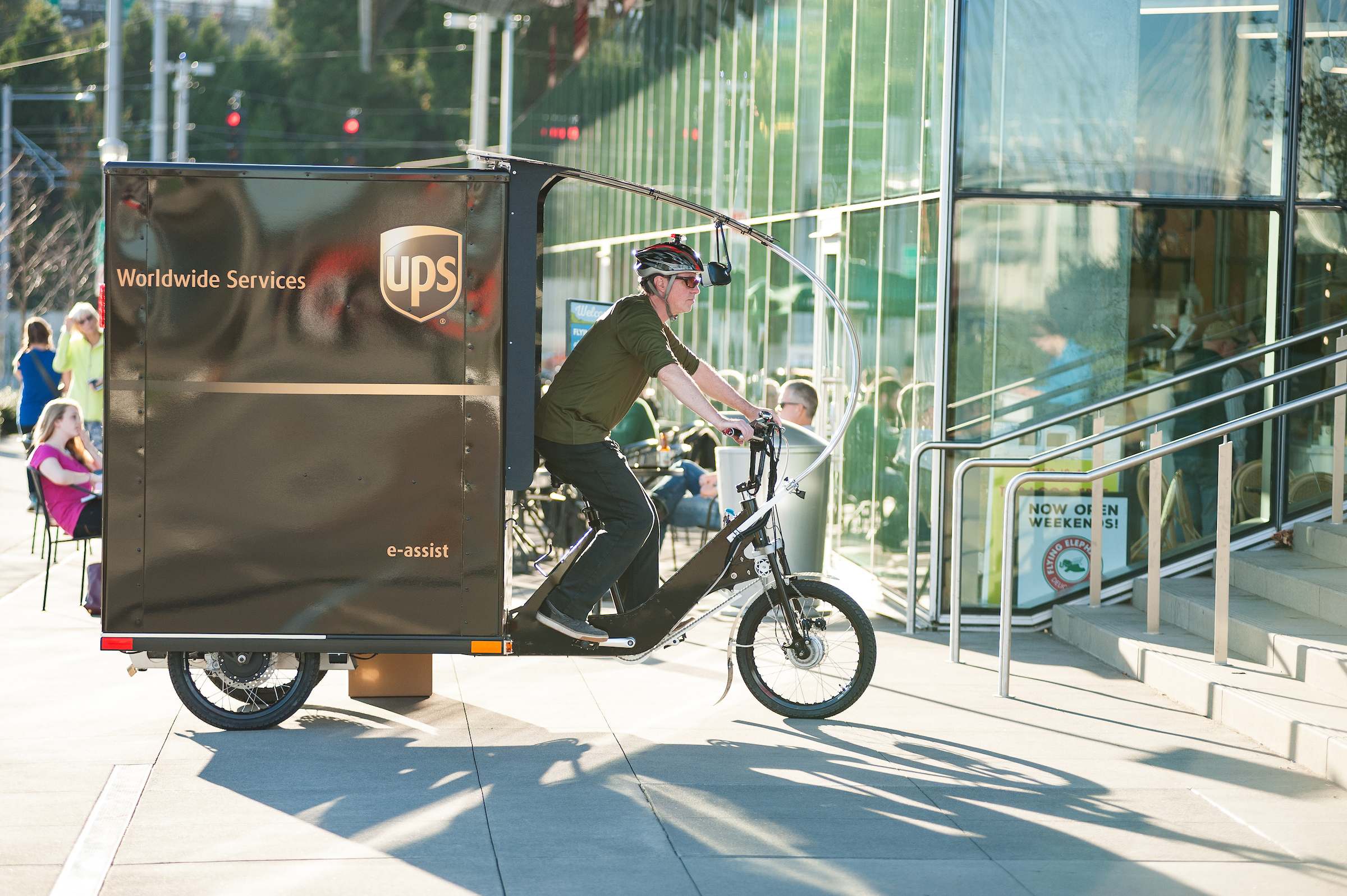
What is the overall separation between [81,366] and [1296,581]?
10139mm

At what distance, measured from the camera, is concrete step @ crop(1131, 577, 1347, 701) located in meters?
6.81

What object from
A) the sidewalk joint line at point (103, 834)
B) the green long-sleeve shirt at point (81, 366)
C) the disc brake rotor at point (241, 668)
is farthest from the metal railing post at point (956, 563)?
the green long-sleeve shirt at point (81, 366)

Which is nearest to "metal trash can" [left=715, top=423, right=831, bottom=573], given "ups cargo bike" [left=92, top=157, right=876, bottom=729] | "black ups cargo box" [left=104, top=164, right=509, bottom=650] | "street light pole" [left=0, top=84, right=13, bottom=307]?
"ups cargo bike" [left=92, top=157, right=876, bottom=729]

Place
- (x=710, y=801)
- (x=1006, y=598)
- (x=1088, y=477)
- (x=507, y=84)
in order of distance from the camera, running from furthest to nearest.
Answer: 1. (x=507, y=84)
2. (x=1088, y=477)
3. (x=1006, y=598)
4. (x=710, y=801)

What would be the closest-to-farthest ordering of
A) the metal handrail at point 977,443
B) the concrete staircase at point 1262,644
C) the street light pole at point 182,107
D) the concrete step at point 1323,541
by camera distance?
the concrete staircase at point 1262,644 → the concrete step at point 1323,541 → the metal handrail at point 977,443 → the street light pole at point 182,107

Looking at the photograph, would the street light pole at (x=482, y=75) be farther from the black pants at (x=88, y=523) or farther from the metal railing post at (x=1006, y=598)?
the metal railing post at (x=1006, y=598)

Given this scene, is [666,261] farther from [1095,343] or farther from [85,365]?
[85,365]

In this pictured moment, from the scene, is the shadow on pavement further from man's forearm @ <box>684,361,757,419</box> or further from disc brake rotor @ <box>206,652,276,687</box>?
man's forearm @ <box>684,361,757,419</box>

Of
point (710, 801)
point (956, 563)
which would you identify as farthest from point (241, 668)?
point (956, 563)

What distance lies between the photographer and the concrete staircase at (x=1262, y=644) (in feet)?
20.5

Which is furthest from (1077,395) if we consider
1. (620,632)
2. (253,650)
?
(253,650)

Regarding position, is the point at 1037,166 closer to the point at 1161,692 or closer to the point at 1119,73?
the point at 1119,73

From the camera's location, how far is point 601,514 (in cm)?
637

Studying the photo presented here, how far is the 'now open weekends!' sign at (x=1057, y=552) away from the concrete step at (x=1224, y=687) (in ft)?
1.20
